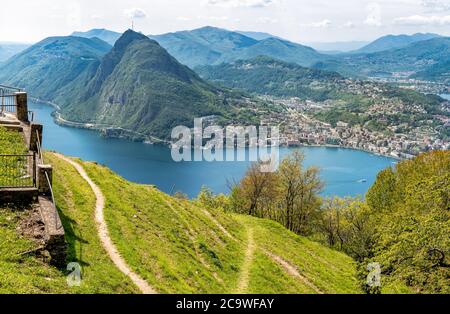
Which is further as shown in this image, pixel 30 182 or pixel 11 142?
pixel 11 142

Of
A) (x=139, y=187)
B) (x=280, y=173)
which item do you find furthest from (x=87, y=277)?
(x=280, y=173)

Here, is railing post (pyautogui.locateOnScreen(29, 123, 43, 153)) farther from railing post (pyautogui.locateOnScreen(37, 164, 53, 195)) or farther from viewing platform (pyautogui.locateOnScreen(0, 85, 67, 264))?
railing post (pyautogui.locateOnScreen(37, 164, 53, 195))

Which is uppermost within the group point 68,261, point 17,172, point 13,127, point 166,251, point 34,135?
point 13,127

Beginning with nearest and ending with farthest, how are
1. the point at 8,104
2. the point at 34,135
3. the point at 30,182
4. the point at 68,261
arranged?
the point at 68,261, the point at 30,182, the point at 34,135, the point at 8,104

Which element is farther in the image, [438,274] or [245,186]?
[245,186]

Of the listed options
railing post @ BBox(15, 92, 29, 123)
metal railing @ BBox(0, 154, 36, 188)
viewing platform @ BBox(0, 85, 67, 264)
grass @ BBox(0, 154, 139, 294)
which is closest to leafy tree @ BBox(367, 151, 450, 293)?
grass @ BBox(0, 154, 139, 294)

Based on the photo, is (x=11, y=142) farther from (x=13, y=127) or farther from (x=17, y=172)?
(x=17, y=172)

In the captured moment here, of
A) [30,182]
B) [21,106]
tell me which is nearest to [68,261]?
[30,182]

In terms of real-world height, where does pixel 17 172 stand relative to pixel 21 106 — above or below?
below
